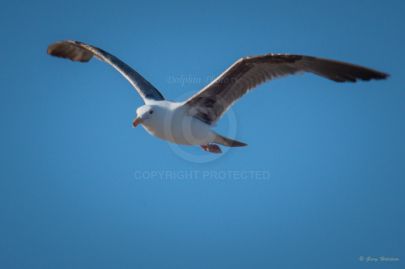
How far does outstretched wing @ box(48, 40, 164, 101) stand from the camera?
34.3 ft

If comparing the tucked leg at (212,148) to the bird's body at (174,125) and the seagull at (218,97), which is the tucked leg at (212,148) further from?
the bird's body at (174,125)

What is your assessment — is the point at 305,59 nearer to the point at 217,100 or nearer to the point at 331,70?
the point at 331,70

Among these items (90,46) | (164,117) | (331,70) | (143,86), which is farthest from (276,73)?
(90,46)

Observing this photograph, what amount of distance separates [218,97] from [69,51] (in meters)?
5.29

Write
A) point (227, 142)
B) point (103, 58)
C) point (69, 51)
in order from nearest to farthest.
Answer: point (227, 142) → point (103, 58) → point (69, 51)

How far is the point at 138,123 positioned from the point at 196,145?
4.37ft

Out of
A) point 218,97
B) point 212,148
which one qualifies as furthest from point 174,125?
point 212,148

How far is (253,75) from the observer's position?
8.95 m

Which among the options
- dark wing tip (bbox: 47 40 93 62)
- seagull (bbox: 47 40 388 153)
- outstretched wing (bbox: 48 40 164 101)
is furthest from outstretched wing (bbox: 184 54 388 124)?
dark wing tip (bbox: 47 40 93 62)

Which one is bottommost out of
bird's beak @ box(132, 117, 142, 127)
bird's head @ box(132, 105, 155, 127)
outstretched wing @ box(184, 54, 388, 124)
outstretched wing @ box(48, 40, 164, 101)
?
bird's beak @ box(132, 117, 142, 127)

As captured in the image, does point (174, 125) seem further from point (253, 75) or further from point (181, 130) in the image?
point (253, 75)

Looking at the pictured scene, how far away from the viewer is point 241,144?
32.6ft

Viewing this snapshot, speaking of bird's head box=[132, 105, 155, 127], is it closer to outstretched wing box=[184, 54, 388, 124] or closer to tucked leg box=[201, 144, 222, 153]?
outstretched wing box=[184, 54, 388, 124]

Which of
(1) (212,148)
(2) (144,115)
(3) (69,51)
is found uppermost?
(3) (69,51)
